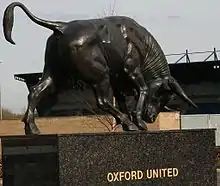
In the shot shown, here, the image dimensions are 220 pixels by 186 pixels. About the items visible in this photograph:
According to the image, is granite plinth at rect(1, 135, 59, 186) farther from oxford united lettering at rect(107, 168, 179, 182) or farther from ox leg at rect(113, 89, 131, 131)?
ox leg at rect(113, 89, 131, 131)

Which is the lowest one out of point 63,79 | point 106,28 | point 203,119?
point 203,119

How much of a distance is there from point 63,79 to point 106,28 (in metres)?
1.02

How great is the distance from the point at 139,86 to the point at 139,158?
142 cm

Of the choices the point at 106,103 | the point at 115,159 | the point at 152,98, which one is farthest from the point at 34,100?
the point at 152,98

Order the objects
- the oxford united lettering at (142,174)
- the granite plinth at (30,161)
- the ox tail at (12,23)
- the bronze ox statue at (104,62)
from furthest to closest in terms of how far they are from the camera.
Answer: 1. the ox tail at (12,23)
2. the bronze ox statue at (104,62)
3. the oxford united lettering at (142,174)
4. the granite plinth at (30,161)

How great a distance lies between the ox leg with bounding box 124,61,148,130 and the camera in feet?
33.4

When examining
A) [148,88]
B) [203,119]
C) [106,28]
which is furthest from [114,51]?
[203,119]

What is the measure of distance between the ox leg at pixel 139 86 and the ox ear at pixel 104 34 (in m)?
0.50

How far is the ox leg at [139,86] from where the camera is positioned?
10.2 m

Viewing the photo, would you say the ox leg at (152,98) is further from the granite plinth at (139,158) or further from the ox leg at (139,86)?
the granite plinth at (139,158)

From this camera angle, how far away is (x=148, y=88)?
1064 centimetres

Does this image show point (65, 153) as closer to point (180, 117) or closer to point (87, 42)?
point (87, 42)

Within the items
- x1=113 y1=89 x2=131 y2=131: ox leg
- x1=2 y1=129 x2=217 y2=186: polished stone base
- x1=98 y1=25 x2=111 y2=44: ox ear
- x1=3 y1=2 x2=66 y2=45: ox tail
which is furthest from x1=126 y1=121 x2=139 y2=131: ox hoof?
x1=3 y1=2 x2=66 y2=45: ox tail

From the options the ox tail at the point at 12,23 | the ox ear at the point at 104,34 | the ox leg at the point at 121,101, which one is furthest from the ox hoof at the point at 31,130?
the ox ear at the point at 104,34
